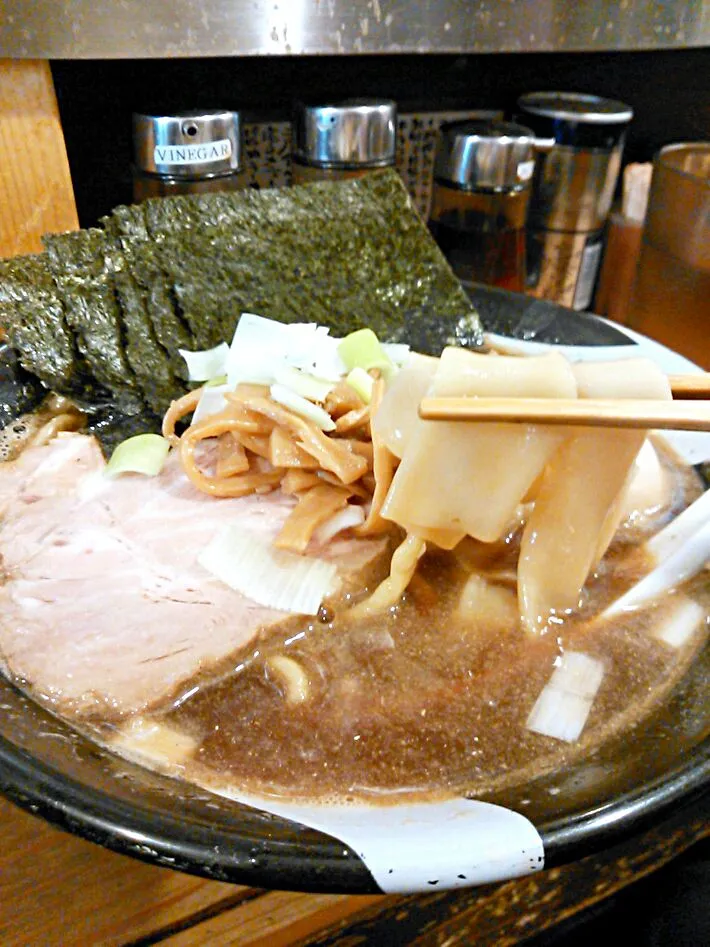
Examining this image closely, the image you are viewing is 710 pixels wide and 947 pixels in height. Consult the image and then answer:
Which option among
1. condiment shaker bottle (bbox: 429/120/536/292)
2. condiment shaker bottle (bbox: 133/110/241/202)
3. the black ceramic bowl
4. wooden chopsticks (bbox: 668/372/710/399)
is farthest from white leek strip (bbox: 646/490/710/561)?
condiment shaker bottle (bbox: 133/110/241/202)

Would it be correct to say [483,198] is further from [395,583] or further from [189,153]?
[395,583]

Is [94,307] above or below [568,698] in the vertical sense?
above

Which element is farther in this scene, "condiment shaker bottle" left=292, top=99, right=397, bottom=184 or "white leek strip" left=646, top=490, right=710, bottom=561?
"condiment shaker bottle" left=292, top=99, right=397, bottom=184

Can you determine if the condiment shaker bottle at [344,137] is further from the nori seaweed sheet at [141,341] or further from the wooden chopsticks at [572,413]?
the wooden chopsticks at [572,413]

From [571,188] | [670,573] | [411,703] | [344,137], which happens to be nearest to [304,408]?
[411,703]

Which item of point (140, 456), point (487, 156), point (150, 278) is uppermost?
point (487, 156)

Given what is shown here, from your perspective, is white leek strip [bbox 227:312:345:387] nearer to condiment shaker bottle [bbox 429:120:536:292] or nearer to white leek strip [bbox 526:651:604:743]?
white leek strip [bbox 526:651:604:743]

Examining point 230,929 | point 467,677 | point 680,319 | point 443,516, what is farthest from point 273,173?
point 230,929

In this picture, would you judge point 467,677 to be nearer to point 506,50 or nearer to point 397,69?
point 506,50
